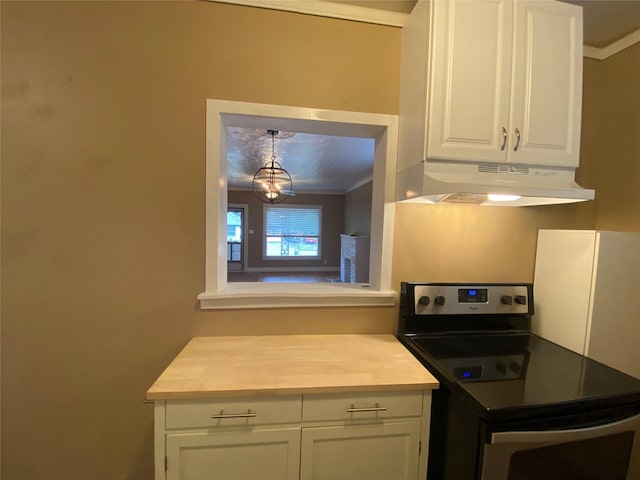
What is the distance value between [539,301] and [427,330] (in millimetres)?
692

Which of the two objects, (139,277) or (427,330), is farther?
(427,330)

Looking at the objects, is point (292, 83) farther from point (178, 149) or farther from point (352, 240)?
point (352, 240)

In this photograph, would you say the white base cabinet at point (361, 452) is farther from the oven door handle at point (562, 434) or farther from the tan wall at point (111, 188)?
the tan wall at point (111, 188)

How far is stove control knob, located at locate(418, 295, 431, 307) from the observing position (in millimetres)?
1550

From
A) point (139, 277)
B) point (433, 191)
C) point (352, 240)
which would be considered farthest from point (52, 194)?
point (352, 240)

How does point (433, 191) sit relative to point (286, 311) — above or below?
above

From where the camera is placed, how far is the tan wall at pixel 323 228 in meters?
9.23

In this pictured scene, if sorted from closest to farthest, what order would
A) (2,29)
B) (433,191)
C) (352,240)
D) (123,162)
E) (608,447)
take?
(608,447), (433,191), (2,29), (123,162), (352,240)

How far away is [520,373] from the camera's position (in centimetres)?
121

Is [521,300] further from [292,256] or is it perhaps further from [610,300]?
[292,256]

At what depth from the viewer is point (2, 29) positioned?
1.31m

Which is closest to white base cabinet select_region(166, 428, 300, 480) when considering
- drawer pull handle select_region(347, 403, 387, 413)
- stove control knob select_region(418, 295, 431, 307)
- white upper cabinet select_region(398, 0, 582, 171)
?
drawer pull handle select_region(347, 403, 387, 413)

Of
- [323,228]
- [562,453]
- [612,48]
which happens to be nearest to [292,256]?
[323,228]

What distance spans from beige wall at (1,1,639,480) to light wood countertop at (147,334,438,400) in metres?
0.21
